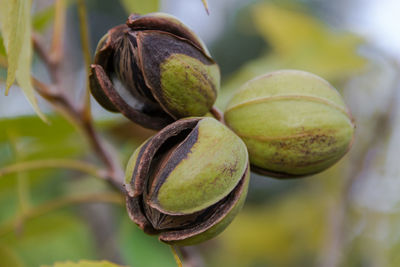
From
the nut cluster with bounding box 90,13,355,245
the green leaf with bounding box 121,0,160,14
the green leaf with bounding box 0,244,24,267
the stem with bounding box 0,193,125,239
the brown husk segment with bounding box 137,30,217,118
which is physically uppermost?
the brown husk segment with bounding box 137,30,217,118

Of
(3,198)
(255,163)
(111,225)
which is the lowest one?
(111,225)

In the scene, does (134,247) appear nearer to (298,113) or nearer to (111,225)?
(111,225)

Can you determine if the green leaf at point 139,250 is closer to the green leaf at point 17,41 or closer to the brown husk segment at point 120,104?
the brown husk segment at point 120,104

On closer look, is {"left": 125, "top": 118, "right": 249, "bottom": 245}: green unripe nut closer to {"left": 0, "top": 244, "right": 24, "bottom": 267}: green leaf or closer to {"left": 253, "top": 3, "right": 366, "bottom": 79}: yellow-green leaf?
{"left": 0, "top": 244, "right": 24, "bottom": 267}: green leaf

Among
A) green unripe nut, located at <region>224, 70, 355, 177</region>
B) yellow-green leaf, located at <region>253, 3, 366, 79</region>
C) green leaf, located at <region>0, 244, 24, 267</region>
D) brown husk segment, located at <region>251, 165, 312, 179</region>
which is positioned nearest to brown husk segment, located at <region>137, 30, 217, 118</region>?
green unripe nut, located at <region>224, 70, 355, 177</region>

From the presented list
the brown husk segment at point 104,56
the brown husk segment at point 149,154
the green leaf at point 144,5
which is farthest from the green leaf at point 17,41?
the green leaf at point 144,5

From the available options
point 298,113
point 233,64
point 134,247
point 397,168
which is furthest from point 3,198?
point 233,64
